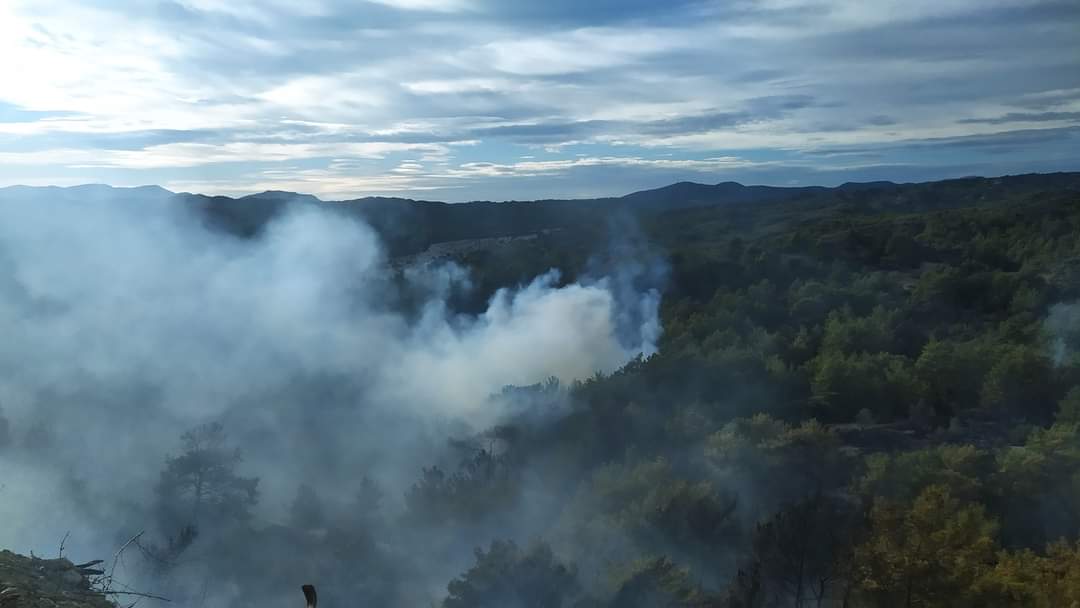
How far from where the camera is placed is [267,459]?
34094mm

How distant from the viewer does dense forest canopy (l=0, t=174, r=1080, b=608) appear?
1744 cm

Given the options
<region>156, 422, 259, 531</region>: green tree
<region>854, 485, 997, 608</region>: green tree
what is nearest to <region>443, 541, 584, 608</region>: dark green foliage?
<region>854, 485, 997, 608</region>: green tree

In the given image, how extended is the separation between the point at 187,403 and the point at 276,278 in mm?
19324

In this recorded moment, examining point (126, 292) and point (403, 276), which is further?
point (403, 276)

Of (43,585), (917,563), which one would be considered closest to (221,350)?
(917,563)

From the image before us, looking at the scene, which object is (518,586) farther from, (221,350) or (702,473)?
(221,350)

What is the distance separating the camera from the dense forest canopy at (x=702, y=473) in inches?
687

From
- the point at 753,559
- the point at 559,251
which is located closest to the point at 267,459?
the point at 753,559

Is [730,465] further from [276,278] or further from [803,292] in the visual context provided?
[276,278]

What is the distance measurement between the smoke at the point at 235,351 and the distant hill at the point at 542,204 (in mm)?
2553

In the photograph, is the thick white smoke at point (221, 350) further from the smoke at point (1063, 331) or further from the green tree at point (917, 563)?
the green tree at point (917, 563)

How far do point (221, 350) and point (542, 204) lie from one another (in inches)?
3382

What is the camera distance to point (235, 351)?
1861 inches

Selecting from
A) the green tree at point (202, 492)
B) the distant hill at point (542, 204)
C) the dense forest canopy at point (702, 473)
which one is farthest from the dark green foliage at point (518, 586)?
the distant hill at point (542, 204)
